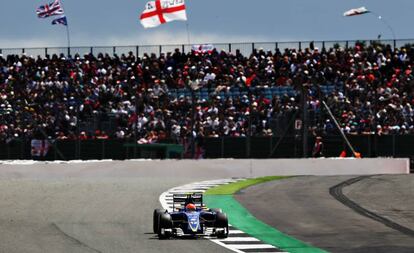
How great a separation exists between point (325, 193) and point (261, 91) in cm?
835

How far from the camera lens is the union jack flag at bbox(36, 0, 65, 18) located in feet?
152

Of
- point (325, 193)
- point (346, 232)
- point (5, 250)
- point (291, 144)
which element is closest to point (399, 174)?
point (291, 144)

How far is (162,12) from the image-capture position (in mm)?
42875

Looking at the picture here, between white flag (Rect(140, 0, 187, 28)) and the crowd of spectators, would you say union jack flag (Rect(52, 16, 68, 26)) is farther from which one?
the crowd of spectators

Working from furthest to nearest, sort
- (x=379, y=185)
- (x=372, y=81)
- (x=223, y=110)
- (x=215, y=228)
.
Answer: (x=372, y=81) < (x=223, y=110) < (x=379, y=185) < (x=215, y=228)

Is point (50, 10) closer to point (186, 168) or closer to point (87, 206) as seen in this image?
point (186, 168)

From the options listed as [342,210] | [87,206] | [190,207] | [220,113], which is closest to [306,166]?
[220,113]

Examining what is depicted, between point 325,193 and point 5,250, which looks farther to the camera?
point 325,193

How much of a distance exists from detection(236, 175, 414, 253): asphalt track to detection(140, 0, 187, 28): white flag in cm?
1491

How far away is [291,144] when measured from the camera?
3216cm

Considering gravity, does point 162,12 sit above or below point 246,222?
above

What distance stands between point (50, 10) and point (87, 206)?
89.1ft

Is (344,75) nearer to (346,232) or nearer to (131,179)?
(131,179)

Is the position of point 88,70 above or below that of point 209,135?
above
